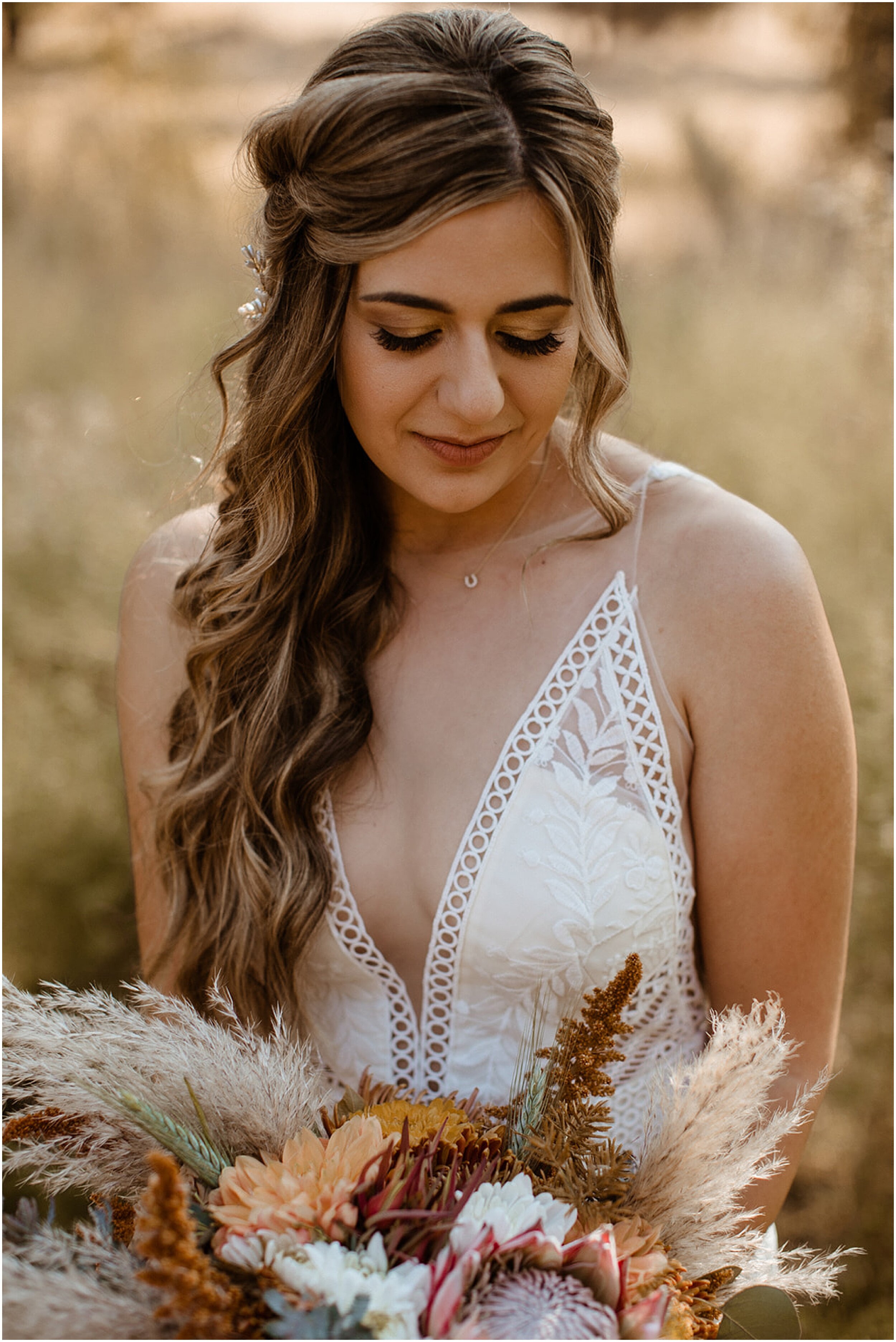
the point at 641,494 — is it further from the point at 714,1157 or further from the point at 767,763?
the point at 714,1157

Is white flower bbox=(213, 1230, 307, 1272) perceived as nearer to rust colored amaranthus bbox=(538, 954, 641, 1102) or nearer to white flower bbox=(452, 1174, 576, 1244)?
white flower bbox=(452, 1174, 576, 1244)

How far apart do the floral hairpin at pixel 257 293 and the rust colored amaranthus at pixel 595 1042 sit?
3.41ft

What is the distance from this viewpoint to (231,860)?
1.56 meters

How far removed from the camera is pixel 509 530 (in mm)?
1635

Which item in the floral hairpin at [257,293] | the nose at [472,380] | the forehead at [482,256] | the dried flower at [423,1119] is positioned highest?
the floral hairpin at [257,293]

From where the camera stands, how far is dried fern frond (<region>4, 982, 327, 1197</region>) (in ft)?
2.79

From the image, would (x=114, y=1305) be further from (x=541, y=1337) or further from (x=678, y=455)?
(x=678, y=455)

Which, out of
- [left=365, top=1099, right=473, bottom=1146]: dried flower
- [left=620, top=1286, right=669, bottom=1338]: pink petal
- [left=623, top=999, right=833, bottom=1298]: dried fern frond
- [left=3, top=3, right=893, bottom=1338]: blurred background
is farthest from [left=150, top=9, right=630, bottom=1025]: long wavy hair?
[left=3, top=3, right=893, bottom=1338]: blurred background

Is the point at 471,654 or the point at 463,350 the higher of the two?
the point at 463,350

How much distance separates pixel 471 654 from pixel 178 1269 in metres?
1.01

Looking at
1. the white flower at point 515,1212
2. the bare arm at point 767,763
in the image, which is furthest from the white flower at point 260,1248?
the bare arm at point 767,763

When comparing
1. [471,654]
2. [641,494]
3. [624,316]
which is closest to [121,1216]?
[471,654]

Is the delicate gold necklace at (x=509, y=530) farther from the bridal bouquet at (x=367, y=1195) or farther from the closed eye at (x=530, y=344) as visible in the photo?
the bridal bouquet at (x=367, y=1195)

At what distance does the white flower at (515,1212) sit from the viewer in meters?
0.74
